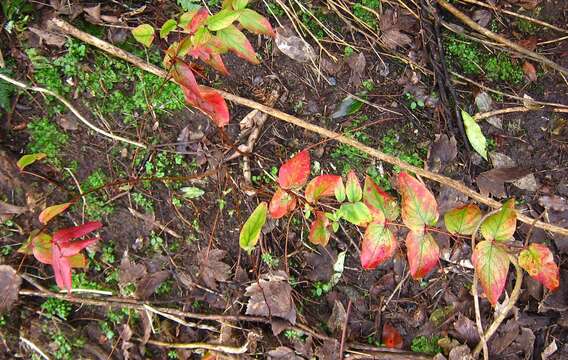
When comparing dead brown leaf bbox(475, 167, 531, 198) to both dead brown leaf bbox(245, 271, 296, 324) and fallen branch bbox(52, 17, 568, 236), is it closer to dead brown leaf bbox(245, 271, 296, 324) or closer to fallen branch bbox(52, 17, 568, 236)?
fallen branch bbox(52, 17, 568, 236)

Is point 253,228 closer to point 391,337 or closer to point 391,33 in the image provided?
point 391,337

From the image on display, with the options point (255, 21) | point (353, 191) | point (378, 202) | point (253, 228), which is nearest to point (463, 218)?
point (378, 202)

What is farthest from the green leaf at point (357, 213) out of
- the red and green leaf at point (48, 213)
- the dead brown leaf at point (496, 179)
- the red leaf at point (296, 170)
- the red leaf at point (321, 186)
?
the red and green leaf at point (48, 213)

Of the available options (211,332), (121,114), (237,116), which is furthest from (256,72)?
(211,332)

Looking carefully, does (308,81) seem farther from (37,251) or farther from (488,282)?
(37,251)

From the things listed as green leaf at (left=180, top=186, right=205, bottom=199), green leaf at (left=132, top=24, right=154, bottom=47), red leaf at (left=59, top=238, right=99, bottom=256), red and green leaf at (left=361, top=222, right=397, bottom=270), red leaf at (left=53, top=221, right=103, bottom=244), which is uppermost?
green leaf at (left=132, top=24, right=154, bottom=47)

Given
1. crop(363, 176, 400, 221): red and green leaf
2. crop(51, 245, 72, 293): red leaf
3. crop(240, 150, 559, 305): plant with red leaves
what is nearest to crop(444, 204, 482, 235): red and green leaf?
crop(240, 150, 559, 305): plant with red leaves

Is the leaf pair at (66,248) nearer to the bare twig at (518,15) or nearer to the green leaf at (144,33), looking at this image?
the green leaf at (144,33)

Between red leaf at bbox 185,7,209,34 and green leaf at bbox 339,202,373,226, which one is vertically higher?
red leaf at bbox 185,7,209,34
